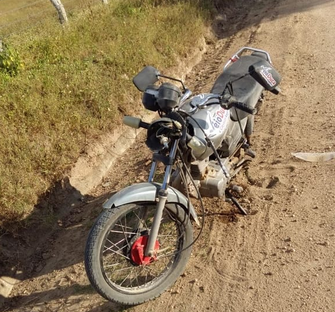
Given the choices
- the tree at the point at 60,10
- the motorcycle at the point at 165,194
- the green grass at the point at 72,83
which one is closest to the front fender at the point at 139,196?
the motorcycle at the point at 165,194

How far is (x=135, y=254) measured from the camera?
345cm

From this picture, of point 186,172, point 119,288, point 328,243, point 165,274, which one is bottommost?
point 328,243

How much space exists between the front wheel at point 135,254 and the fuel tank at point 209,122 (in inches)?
26.4

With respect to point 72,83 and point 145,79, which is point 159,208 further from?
point 72,83

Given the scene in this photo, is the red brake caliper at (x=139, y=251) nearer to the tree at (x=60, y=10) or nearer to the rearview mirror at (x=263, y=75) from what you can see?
the rearview mirror at (x=263, y=75)

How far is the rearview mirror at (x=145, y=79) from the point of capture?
369 cm

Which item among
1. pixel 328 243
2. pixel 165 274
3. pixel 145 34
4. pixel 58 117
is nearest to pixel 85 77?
pixel 58 117

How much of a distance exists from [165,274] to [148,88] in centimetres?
160

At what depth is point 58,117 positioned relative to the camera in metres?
5.73

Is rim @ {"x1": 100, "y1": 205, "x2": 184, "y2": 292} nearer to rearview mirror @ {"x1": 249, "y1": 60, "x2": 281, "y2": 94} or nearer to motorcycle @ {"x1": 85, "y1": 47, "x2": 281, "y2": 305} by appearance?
motorcycle @ {"x1": 85, "y1": 47, "x2": 281, "y2": 305}

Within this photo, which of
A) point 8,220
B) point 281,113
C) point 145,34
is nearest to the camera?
point 8,220

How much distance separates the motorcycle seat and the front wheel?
4.39ft

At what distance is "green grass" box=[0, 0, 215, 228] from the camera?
507cm

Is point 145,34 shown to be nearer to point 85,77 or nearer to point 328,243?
point 85,77
